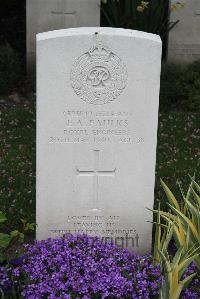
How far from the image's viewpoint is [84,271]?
4297 mm

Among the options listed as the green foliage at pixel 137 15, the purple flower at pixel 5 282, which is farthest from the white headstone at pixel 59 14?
the purple flower at pixel 5 282

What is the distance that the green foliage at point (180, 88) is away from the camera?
28.7 ft

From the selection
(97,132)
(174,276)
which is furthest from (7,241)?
(174,276)

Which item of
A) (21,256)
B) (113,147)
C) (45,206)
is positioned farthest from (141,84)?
(21,256)

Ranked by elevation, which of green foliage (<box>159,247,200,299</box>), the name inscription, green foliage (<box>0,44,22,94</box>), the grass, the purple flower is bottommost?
the purple flower

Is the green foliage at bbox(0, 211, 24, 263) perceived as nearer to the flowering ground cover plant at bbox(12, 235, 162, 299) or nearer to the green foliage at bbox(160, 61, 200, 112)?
the flowering ground cover plant at bbox(12, 235, 162, 299)

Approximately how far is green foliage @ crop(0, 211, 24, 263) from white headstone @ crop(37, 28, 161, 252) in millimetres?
218

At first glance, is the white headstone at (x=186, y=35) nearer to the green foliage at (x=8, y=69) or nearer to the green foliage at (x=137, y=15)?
the green foliage at (x=137, y=15)

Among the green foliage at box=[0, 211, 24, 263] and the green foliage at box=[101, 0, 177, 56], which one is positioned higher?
the green foliage at box=[101, 0, 177, 56]

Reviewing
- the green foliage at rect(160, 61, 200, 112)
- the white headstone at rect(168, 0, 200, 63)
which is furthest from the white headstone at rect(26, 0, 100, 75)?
the green foliage at rect(160, 61, 200, 112)

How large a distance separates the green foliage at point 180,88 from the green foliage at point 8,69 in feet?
6.47

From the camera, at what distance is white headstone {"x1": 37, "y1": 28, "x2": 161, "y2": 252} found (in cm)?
450

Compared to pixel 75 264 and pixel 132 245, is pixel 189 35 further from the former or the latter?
pixel 75 264

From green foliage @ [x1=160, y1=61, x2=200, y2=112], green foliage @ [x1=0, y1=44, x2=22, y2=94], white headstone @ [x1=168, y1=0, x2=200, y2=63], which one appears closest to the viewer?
green foliage @ [x1=160, y1=61, x2=200, y2=112]
